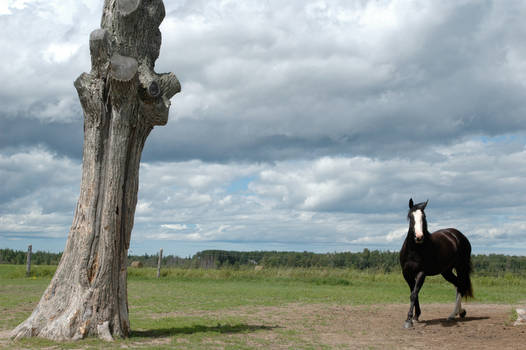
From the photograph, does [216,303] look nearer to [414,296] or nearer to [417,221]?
[414,296]

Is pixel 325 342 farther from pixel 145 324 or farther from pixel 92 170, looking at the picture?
pixel 92 170

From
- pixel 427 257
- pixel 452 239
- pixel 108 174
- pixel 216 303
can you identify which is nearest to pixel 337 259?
pixel 216 303

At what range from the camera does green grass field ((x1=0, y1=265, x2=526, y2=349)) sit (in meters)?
8.58

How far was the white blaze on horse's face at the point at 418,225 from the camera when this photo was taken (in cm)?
1065

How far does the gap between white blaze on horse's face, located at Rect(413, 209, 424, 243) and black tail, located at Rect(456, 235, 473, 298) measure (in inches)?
120

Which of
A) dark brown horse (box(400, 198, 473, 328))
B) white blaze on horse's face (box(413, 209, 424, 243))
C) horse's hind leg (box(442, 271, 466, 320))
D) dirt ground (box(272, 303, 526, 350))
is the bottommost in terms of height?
dirt ground (box(272, 303, 526, 350))

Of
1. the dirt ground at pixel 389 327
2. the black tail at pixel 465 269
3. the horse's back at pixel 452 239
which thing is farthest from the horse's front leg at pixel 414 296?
the black tail at pixel 465 269

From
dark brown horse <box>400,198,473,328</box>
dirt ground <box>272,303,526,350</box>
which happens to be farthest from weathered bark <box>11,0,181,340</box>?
dark brown horse <box>400,198,473,328</box>

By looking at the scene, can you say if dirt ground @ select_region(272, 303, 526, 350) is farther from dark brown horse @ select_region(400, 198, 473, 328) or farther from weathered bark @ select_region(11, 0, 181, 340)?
weathered bark @ select_region(11, 0, 181, 340)

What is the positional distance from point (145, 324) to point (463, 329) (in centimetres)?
664

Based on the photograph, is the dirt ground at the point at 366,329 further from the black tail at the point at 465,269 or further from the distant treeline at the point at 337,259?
the distant treeline at the point at 337,259

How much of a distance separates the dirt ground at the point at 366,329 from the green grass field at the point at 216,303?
0.30 ft

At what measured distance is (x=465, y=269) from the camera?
521 inches

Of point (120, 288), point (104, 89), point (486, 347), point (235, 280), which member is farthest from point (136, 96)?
point (235, 280)
